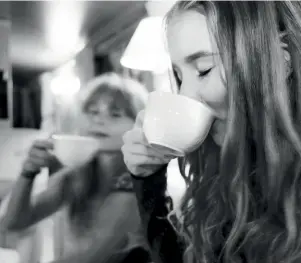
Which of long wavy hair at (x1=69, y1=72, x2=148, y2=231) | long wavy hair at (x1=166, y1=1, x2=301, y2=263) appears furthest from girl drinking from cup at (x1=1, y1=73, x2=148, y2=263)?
long wavy hair at (x1=166, y1=1, x2=301, y2=263)

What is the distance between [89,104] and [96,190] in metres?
0.14

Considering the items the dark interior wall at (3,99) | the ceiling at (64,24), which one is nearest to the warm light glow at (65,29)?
the ceiling at (64,24)

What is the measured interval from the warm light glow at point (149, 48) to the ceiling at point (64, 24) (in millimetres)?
20

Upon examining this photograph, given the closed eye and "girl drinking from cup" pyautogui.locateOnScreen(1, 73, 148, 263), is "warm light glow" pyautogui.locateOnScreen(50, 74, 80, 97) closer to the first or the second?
"girl drinking from cup" pyautogui.locateOnScreen(1, 73, 148, 263)

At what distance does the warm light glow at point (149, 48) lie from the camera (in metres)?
0.80

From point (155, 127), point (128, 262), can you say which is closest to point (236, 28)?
point (155, 127)

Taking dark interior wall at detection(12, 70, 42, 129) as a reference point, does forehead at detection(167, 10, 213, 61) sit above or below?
above

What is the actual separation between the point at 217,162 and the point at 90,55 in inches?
11.1

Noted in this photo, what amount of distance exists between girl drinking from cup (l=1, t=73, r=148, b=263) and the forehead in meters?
0.09

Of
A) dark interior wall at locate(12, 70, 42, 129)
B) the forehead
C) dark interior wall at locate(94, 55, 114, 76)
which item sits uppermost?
the forehead

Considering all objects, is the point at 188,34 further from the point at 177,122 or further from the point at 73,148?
the point at 73,148

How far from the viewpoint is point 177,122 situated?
711 mm

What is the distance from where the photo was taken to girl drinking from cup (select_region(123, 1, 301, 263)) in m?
0.76

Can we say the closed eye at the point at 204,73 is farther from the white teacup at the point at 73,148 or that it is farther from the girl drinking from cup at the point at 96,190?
the white teacup at the point at 73,148
